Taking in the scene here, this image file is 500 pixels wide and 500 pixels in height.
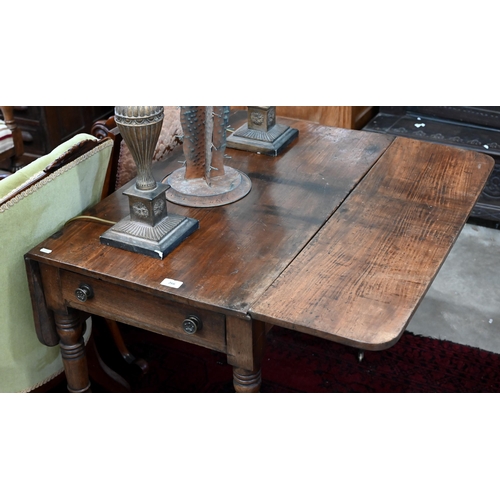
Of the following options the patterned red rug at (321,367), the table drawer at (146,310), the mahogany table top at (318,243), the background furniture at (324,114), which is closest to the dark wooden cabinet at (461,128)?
the background furniture at (324,114)

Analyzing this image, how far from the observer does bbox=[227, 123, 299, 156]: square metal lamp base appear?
2039mm

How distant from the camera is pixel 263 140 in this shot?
205 centimetres

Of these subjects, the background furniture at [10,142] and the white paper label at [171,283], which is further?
the background furniture at [10,142]

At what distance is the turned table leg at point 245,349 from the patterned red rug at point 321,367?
2.29 ft

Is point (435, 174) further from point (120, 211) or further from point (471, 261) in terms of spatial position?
point (471, 261)

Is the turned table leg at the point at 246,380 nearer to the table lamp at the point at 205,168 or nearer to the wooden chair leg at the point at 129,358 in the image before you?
the table lamp at the point at 205,168

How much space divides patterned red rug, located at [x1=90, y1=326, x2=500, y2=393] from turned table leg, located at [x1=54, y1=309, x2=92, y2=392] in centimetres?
44

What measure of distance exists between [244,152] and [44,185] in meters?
0.65

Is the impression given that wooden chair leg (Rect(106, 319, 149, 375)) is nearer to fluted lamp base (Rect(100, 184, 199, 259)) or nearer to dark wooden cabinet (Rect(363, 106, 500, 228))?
fluted lamp base (Rect(100, 184, 199, 259))

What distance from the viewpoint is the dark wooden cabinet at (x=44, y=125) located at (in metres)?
3.56

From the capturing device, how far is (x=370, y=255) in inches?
61.5

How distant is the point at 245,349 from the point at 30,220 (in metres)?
0.58

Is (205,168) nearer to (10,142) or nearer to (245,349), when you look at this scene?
(245,349)

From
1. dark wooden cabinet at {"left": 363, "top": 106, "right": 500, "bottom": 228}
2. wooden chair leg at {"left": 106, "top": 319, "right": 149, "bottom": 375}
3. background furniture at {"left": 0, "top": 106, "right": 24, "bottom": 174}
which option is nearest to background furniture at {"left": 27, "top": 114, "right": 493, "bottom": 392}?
wooden chair leg at {"left": 106, "top": 319, "right": 149, "bottom": 375}
